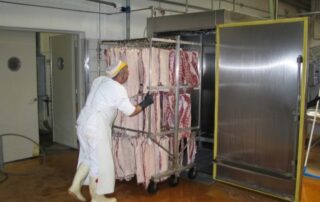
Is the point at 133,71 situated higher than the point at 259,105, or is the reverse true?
→ the point at 133,71

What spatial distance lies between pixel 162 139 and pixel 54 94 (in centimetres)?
294

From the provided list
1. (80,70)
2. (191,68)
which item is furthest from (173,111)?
(80,70)

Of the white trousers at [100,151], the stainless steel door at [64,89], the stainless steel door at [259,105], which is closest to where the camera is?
the white trousers at [100,151]

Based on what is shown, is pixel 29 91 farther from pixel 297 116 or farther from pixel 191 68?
pixel 297 116

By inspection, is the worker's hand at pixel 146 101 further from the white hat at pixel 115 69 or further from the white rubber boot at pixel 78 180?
the white rubber boot at pixel 78 180

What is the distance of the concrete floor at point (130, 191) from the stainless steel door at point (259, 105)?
0.87 feet

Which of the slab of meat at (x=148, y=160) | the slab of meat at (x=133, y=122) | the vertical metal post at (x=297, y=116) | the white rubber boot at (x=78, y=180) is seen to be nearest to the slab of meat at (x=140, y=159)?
the slab of meat at (x=148, y=160)

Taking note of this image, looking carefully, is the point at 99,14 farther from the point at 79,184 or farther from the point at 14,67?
the point at 79,184

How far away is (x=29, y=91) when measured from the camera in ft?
16.5

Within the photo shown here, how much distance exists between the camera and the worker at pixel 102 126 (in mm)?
3201

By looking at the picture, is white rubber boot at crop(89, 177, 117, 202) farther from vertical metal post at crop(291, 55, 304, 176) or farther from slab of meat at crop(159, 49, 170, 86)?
vertical metal post at crop(291, 55, 304, 176)

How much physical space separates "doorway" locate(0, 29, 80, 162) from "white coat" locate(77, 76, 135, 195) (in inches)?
76.9

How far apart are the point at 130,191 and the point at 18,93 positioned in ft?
8.09

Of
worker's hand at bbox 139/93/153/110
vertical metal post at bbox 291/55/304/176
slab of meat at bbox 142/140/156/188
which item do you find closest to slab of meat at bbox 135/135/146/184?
slab of meat at bbox 142/140/156/188
